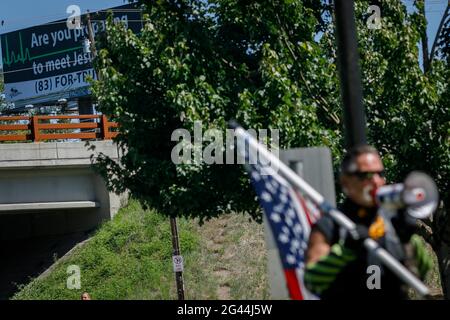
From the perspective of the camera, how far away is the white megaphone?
4199mm

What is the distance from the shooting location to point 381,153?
41.8 feet

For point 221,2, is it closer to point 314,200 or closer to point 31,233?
point 314,200

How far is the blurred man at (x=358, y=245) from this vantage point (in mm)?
4512

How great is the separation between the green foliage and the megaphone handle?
6.94 m

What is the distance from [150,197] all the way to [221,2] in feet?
10.2

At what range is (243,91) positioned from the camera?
11898 millimetres

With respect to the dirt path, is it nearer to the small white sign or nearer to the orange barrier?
the small white sign

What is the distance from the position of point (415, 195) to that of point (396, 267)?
40 cm

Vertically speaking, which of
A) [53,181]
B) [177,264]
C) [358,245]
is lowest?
[177,264]

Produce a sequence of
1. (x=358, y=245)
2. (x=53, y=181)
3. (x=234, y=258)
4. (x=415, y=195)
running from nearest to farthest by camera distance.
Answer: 1. (x=415, y=195)
2. (x=358, y=245)
3. (x=234, y=258)
4. (x=53, y=181)

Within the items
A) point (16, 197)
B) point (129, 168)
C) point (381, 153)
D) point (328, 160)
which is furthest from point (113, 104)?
point (16, 197)
